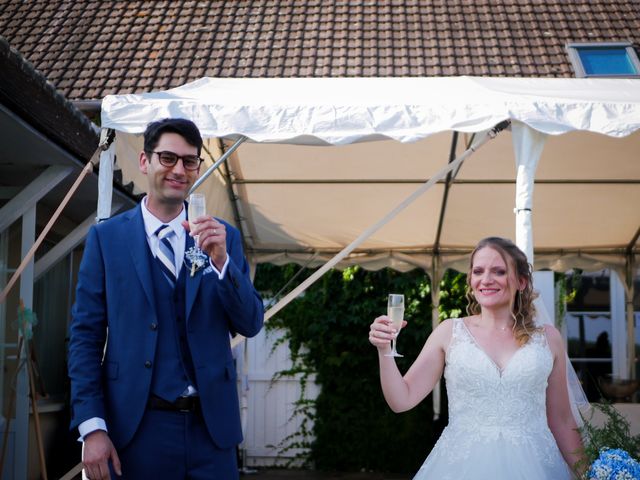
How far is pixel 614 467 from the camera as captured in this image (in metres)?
2.69

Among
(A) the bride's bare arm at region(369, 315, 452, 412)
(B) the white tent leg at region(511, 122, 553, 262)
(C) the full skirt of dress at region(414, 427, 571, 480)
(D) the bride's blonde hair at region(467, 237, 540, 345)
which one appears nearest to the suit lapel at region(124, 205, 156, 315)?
(A) the bride's bare arm at region(369, 315, 452, 412)

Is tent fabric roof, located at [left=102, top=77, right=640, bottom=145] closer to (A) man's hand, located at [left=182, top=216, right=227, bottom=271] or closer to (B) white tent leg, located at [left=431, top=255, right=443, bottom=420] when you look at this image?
(A) man's hand, located at [left=182, top=216, right=227, bottom=271]

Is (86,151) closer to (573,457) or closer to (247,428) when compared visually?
(573,457)

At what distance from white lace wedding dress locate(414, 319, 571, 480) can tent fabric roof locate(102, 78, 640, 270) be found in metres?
1.21

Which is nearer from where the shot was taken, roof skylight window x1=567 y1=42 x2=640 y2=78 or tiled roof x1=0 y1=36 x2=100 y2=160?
tiled roof x1=0 y1=36 x2=100 y2=160

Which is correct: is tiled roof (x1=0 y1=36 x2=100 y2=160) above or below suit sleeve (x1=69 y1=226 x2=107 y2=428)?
above

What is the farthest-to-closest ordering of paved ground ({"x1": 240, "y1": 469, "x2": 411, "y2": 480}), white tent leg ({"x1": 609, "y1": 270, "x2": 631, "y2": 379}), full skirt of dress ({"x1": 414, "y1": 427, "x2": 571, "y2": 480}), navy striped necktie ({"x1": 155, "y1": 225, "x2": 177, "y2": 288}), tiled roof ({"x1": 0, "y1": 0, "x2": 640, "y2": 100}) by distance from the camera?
tiled roof ({"x1": 0, "y1": 0, "x2": 640, "y2": 100})
white tent leg ({"x1": 609, "y1": 270, "x2": 631, "y2": 379})
paved ground ({"x1": 240, "y1": 469, "x2": 411, "y2": 480})
full skirt of dress ({"x1": 414, "y1": 427, "x2": 571, "y2": 480})
navy striped necktie ({"x1": 155, "y1": 225, "x2": 177, "y2": 288})

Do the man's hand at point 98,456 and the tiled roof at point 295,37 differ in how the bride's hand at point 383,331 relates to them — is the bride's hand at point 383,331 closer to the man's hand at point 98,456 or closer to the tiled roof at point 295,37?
the man's hand at point 98,456

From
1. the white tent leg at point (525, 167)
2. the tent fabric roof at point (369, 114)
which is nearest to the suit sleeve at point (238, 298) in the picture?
the tent fabric roof at point (369, 114)

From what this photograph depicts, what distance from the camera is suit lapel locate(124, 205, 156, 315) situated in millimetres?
2139

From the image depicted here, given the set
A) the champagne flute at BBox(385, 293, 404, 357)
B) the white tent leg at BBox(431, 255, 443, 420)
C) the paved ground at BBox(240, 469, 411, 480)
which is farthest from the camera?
the paved ground at BBox(240, 469, 411, 480)

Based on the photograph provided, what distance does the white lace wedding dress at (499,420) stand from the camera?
9.53ft

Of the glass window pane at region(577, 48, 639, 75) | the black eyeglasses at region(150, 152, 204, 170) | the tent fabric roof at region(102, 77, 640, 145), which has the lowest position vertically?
the black eyeglasses at region(150, 152, 204, 170)

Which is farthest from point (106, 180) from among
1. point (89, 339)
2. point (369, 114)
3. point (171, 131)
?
point (89, 339)
